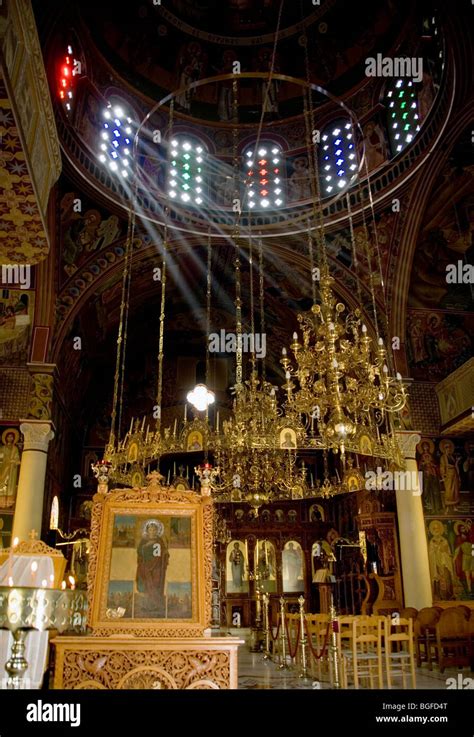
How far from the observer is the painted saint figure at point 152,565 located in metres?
4.43

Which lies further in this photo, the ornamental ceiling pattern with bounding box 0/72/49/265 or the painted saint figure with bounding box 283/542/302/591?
the painted saint figure with bounding box 283/542/302/591

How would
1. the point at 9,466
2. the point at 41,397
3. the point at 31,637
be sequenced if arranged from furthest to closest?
the point at 41,397 → the point at 9,466 → the point at 31,637

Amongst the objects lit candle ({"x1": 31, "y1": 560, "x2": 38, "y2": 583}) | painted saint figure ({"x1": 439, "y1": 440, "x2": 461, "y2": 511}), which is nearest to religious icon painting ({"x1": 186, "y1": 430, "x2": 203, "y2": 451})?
lit candle ({"x1": 31, "y1": 560, "x2": 38, "y2": 583})

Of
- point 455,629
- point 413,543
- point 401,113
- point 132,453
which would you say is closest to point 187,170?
point 401,113

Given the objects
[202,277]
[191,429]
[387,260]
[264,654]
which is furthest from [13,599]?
[202,277]

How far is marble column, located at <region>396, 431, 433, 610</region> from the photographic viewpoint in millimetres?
12328

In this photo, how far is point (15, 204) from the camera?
5402 millimetres

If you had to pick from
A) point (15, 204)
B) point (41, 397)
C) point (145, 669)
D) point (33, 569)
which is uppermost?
point (41, 397)

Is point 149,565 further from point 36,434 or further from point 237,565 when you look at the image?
point 237,565

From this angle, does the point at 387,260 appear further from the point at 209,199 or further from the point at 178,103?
the point at 178,103

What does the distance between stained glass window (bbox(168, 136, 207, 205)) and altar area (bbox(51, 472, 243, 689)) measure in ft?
37.0

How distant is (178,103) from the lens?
50.9 feet

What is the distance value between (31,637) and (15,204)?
3.97 m

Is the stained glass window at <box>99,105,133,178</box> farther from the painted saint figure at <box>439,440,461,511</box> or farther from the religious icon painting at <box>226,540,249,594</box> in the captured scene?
the religious icon painting at <box>226,540,249,594</box>
